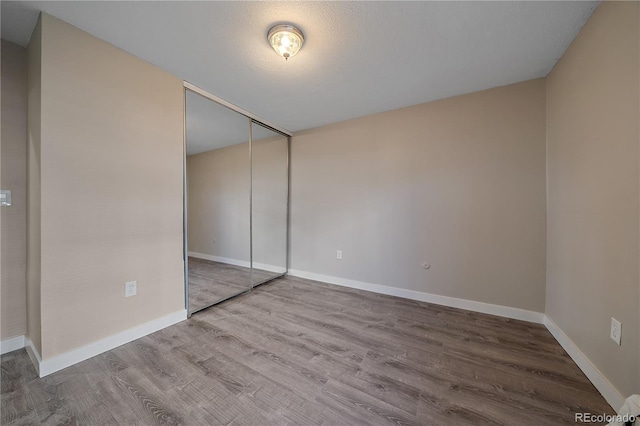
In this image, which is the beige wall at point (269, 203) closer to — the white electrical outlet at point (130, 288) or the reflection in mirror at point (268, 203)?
the reflection in mirror at point (268, 203)

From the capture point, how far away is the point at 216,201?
2754mm

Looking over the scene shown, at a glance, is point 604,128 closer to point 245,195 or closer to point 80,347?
point 245,195

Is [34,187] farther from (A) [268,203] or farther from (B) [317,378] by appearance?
(B) [317,378]

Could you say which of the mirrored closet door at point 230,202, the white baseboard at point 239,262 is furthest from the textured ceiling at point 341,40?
the white baseboard at point 239,262

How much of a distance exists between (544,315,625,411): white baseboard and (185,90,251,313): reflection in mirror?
3108 millimetres

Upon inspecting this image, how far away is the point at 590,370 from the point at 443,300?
1.16m

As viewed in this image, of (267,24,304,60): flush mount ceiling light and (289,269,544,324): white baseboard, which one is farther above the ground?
(267,24,304,60): flush mount ceiling light

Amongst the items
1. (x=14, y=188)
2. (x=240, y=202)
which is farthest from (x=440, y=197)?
(x=14, y=188)

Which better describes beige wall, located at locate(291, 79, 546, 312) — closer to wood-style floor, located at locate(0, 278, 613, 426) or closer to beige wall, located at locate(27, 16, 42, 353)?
wood-style floor, located at locate(0, 278, 613, 426)

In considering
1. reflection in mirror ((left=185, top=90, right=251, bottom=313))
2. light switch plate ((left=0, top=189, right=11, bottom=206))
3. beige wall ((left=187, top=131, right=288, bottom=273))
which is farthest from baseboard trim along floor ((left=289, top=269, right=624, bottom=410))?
light switch plate ((left=0, top=189, right=11, bottom=206))

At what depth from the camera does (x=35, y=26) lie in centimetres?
154

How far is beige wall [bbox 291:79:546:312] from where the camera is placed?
2160 millimetres

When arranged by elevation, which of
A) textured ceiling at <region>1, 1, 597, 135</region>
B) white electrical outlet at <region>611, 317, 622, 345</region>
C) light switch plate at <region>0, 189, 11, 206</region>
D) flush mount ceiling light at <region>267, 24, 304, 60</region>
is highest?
textured ceiling at <region>1, 1, 597, 135</region>

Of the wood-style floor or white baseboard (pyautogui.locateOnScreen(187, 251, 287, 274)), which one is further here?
white baseboard (pyautogui.locateOnScreen(187, 251, 287, 274))
